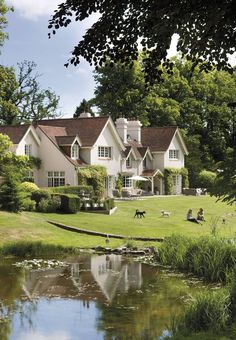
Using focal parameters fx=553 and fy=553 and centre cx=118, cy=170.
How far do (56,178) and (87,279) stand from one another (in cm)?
3212

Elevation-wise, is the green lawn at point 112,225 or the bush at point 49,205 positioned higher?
the bush at point 49,205

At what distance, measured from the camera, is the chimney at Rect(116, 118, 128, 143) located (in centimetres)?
6041

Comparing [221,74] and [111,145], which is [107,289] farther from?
[221,74]

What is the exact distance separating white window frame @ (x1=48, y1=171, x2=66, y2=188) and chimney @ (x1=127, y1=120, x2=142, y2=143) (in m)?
16.4

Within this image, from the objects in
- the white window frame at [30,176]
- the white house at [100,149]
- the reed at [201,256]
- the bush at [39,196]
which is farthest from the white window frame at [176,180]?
the reed at [201,256]

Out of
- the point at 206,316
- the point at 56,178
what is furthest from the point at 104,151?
the point at 206,316

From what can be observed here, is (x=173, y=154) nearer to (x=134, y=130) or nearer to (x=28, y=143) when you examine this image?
(x=134, y=130)

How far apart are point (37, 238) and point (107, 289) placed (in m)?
11.2

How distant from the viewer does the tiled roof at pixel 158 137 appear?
63.6 m

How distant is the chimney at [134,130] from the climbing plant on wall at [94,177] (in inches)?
543

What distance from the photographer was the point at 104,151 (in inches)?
2167

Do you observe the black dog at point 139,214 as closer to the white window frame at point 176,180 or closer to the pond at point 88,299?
the pond at point 88,299

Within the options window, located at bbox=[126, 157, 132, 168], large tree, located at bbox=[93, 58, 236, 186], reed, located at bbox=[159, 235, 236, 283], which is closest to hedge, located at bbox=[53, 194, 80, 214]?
reed, located at bbox=[159, 235, 236, 283]

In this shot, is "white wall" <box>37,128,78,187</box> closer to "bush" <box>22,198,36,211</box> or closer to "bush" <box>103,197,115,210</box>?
"bush" <box>103,197,115,210</box>
